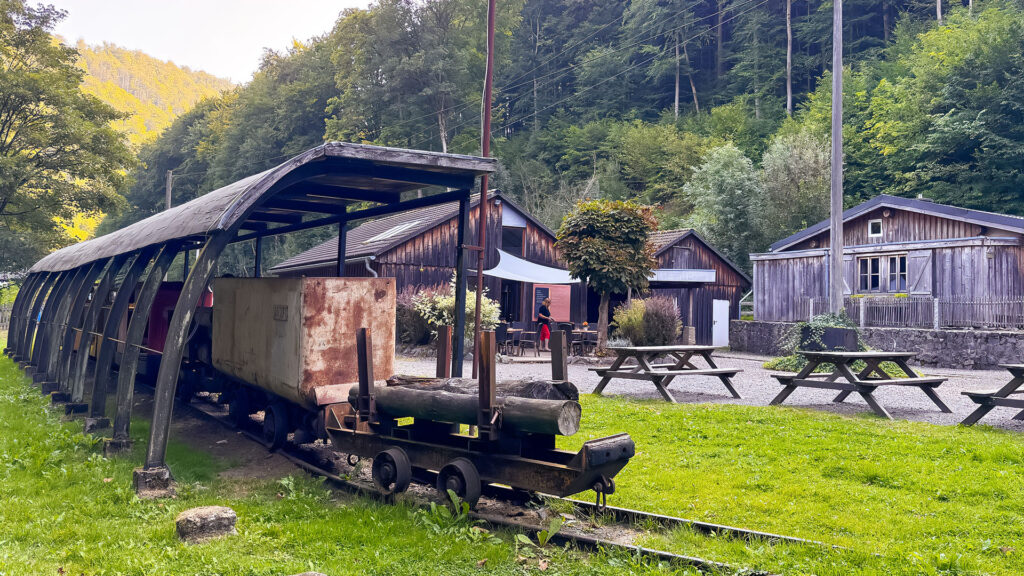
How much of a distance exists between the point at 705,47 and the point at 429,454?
6041 centimetres

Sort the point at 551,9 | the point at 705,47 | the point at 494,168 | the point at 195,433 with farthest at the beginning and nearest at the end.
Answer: the point at 551,9
the point at 705,47
the point at 195,433
the point at 494,168

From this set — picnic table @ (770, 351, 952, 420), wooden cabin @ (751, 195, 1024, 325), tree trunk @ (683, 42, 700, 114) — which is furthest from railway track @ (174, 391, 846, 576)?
tree trunk @ (683, 42, 700, 114)

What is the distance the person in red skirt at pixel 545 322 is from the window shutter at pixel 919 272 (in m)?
11.8

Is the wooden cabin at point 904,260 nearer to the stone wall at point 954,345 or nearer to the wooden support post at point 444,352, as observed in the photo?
the stone wall at point 954,345

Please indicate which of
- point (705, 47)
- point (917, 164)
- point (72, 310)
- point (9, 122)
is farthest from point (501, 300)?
point (705, 47)

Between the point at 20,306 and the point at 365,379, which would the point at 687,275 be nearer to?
the point at 20,306

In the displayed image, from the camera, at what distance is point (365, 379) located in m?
5.92

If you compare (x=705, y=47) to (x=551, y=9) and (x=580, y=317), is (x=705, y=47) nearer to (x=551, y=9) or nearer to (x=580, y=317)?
(x=551, y=9)

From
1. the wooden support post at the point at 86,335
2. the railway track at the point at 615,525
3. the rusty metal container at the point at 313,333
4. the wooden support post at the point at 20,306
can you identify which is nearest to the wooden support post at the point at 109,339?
the wooden support post at the point at 86,335

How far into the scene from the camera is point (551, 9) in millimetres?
64750

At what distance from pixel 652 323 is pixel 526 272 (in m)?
4.24

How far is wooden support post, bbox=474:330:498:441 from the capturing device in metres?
4.98

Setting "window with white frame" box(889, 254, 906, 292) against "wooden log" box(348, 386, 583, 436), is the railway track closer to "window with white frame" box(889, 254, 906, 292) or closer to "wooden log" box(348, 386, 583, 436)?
"wooden log" box(348, 386, 583, 436)

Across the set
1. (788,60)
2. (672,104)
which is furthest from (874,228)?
(672,104)
